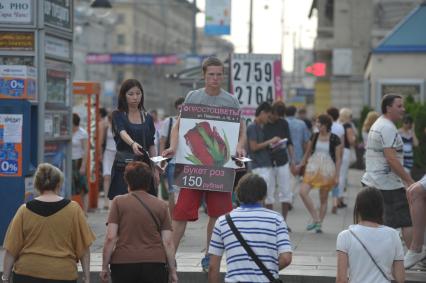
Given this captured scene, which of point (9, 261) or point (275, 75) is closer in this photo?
point (9, 261)

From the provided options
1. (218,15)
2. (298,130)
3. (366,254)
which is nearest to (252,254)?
(366,254)

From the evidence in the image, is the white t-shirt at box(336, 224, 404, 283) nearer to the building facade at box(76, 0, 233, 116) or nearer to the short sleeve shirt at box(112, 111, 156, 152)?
the short sleeve shirt at box(112, 111, 156, 152)

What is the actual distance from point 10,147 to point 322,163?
4.81 m

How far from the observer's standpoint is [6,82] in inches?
472

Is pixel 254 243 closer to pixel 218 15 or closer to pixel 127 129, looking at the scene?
pixel 127 129

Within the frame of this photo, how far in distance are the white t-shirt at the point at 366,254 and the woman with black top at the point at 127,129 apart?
3046mm

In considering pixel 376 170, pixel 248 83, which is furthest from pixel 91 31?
pixel 376 170

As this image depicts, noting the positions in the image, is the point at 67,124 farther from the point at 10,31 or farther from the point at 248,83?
the point at 248,83

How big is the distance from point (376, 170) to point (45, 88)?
410 centimetres

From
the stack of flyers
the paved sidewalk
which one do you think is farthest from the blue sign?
the stack of flyers

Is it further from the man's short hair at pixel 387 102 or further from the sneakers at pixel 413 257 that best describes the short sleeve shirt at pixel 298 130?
the sneakers at pixel 413 257

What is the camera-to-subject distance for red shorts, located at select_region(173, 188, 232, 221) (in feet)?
31.0

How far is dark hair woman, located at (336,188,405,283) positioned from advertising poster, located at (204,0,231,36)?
81.6 ft

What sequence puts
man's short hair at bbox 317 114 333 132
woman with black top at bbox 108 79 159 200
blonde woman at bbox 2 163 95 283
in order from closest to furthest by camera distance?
blonde woman at bbox 2 163 95 283, woman with black top at bbox 108 79 159 200, man's short hair at bbox 317 114 333 132
